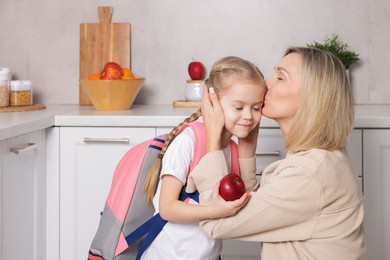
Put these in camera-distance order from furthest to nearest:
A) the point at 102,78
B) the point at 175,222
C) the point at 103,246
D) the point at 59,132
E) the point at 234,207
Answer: the point at 102,78 < the point at 59,132 < the point at 103,246 < the point at 175,222 < the point at 234,207

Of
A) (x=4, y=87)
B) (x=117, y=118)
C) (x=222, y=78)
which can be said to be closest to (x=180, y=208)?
(x=222, y=78)

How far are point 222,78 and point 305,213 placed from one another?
396 mm

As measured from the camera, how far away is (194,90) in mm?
2836

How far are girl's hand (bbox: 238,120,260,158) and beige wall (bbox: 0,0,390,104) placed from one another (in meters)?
1.25

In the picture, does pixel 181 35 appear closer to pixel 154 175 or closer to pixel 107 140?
pixel 107 140

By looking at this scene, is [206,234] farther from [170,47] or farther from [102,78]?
[170,47]

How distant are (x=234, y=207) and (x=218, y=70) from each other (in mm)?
375

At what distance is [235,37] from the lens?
117 inches

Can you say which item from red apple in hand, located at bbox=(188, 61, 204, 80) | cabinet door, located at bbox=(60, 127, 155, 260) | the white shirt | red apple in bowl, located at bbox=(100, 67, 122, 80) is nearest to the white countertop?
cabinet door, located at bbox=(60, 127, 155, 260)

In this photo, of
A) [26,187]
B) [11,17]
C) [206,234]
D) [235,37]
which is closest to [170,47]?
[235,37]

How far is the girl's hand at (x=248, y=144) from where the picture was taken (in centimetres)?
175

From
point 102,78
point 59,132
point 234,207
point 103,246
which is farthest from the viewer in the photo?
point 102,78

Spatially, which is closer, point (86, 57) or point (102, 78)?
point (102, 78)

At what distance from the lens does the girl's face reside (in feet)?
5.29
